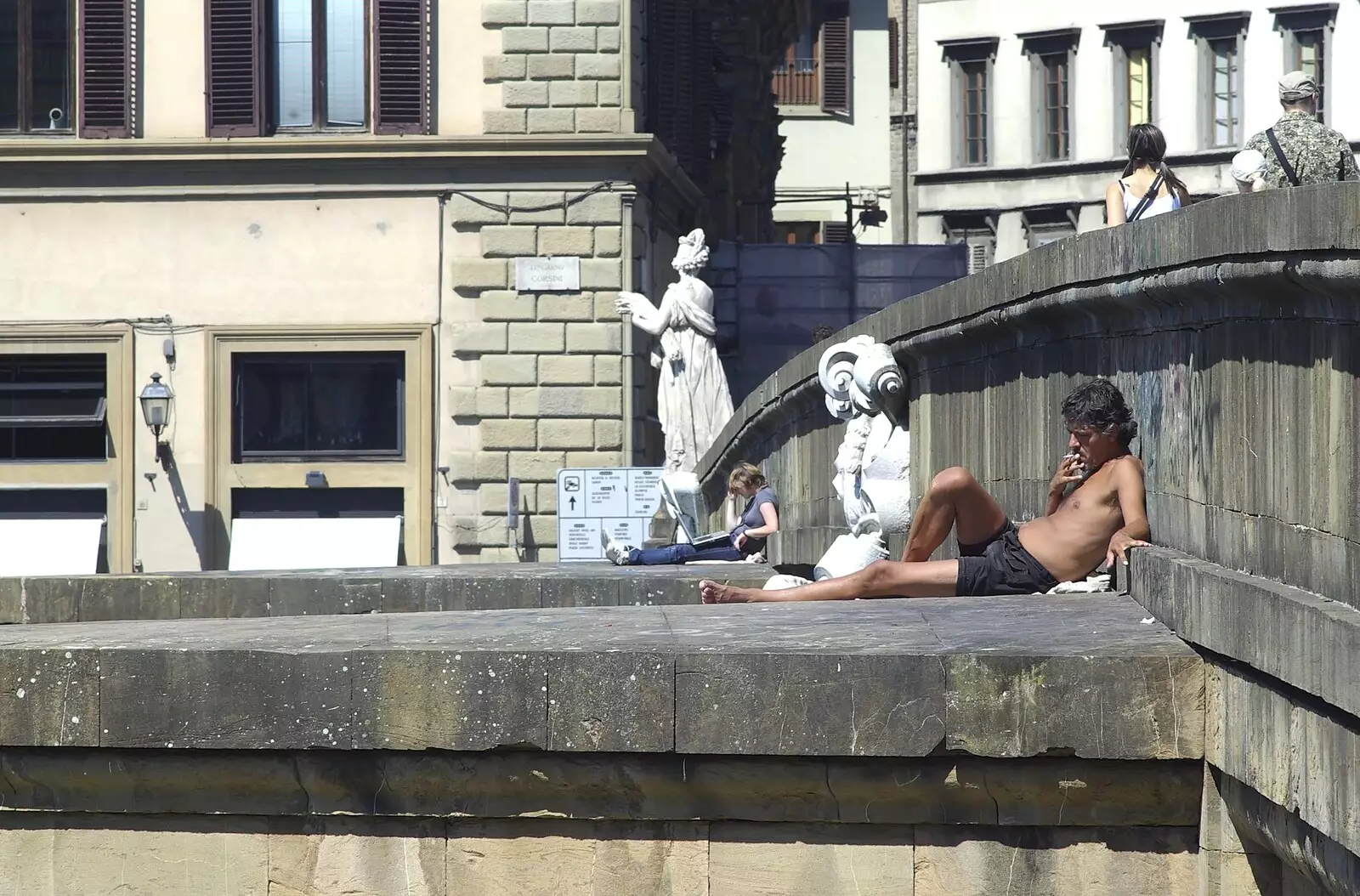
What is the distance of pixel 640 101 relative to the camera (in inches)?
871

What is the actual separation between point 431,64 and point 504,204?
1535 millimetres

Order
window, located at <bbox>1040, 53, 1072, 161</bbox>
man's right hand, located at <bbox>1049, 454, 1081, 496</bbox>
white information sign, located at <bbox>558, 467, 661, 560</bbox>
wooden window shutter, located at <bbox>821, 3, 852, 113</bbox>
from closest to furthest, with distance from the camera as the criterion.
Answer: man's right hand, located at <bbox>1049, 454, 1081, 496</bbox>
white information sign, located at <bbox>558, 467, 661, 560</bbox>
window, located at <bbox>1040, 53, 1072, 161</bbox>
wooden window shutter, located at <bbox>821, 3, 852, 113</bbox>

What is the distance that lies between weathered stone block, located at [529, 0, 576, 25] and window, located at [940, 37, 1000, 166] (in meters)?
28.1

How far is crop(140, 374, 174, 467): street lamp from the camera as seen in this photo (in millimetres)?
21438

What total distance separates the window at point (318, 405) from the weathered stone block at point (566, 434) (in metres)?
1.49

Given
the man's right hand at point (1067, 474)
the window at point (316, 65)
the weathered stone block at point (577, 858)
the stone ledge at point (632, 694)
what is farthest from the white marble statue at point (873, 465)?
the window at point (316, 65)

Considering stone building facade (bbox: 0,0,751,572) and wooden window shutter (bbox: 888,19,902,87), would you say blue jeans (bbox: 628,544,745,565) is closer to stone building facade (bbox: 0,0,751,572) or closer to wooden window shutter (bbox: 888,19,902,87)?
stone building facade (bbox: 0,0,751,572)

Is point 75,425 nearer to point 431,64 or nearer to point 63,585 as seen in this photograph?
point 431,64

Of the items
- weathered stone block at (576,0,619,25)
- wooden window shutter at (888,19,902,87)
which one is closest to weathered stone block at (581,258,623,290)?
weathered stone block at (576,0,619,25)

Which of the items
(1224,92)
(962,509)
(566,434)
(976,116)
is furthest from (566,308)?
(976,116)

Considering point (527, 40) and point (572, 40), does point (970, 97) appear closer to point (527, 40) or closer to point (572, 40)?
point (572, 40)

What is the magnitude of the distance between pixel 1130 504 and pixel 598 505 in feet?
43.4

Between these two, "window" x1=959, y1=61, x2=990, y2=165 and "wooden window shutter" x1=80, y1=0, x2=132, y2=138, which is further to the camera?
"window" x1=959, y1=61, x2=990, y2=165

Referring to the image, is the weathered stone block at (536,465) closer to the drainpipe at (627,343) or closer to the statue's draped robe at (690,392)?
the drainpipe at (627,343)
